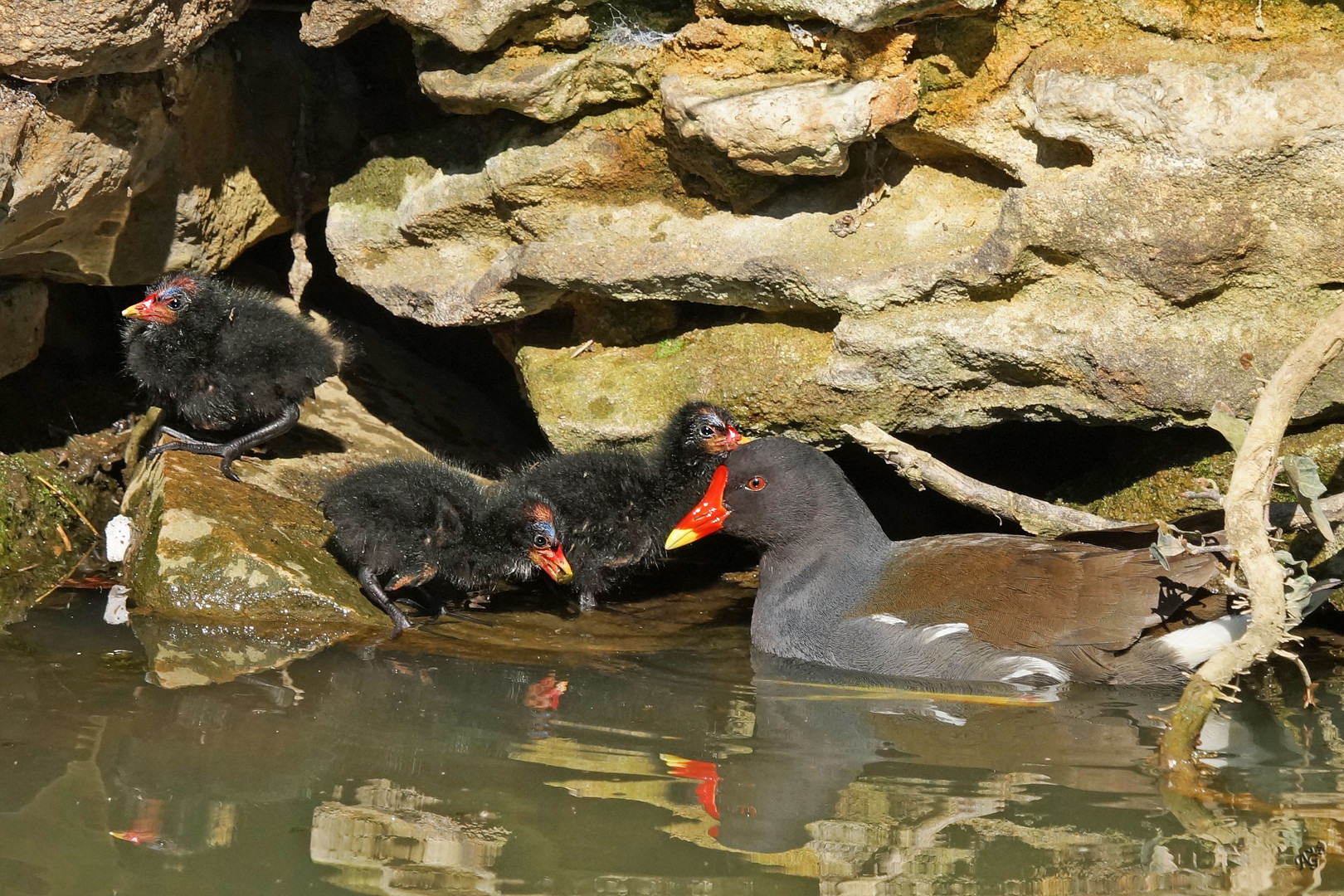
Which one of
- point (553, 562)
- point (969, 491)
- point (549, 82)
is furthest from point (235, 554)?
point (969, 491)

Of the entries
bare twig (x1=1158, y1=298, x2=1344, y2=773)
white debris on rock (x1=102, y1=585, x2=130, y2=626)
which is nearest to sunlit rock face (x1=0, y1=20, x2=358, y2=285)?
white debris on rock (x1=102, y1=585, x2=130, y2=626)

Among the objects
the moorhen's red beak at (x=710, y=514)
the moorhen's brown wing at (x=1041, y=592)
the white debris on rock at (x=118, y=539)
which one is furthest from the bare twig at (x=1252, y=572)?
the white debris on rock at (x=118, y=539)

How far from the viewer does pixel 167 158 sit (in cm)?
545

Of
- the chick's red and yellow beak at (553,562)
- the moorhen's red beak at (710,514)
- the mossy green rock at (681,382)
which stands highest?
the mossy green rock at (681,382)

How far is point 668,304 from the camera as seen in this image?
558 cm

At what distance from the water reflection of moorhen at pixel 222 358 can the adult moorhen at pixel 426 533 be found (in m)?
0.68

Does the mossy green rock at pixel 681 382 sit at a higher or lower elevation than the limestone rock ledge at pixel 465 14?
lower

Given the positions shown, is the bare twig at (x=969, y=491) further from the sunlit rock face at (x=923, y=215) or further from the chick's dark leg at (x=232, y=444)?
the chick's dark leg at (x=232, y=444)

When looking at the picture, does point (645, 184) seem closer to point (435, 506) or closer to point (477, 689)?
point (435, 506)

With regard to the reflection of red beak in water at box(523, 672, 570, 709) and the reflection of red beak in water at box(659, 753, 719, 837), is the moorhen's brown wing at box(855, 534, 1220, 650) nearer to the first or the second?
the reflection of red beak in water at box(523, 672, 570, 709)

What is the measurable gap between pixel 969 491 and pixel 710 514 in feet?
3.27

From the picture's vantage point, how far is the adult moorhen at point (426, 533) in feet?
16.5

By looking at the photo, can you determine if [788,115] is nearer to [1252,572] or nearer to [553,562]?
[553,562]

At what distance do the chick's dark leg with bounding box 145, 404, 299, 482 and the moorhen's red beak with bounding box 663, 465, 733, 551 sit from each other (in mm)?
1824
